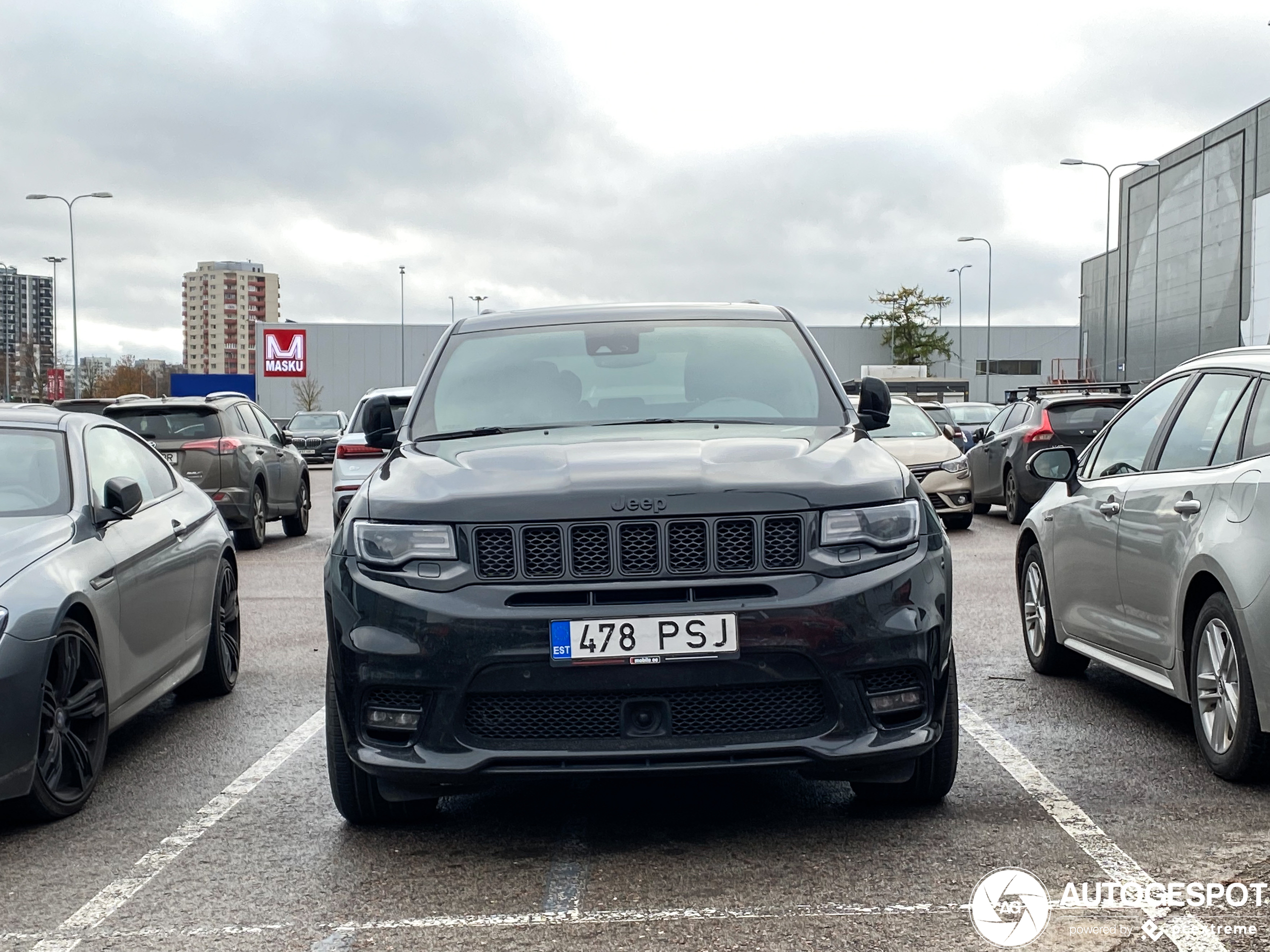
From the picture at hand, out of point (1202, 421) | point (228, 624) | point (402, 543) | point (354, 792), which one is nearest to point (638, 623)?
point (402, 543)

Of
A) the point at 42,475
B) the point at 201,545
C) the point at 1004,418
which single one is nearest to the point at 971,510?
the point at 1004,418

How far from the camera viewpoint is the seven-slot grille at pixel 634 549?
423 cm

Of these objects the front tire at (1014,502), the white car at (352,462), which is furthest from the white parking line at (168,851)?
the front tire at (1014,502)

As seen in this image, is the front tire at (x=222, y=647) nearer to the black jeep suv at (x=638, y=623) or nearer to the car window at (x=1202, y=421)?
the black jeep suv at (x=638, y=623)

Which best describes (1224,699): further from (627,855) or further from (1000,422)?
(1000,422)

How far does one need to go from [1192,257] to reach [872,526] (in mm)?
59986

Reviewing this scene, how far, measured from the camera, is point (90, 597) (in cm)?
534

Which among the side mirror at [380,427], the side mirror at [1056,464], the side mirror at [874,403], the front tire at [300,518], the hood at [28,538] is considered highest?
the side mirror at [874,403]

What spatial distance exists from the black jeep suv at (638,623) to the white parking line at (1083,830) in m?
0.57

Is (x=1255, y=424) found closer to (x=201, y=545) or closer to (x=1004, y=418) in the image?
(x=201, y=545)

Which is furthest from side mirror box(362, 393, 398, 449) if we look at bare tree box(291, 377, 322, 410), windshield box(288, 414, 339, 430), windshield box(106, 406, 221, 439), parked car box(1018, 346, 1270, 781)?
bare tree box(291, 377, 322, 410)

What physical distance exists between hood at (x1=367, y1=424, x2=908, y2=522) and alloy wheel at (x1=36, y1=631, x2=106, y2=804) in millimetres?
1273

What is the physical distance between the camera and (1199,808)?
191 inches

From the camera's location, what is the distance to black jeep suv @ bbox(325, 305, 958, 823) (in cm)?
416
